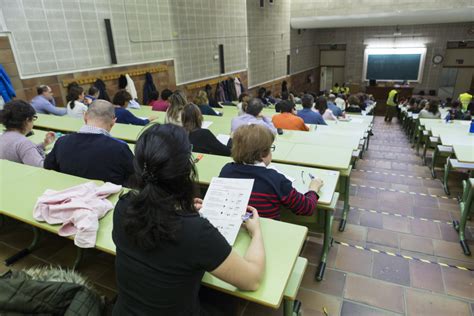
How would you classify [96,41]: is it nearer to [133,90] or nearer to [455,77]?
[133,90]

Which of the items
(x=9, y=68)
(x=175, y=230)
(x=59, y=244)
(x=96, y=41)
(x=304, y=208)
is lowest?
(x=59, y=244)

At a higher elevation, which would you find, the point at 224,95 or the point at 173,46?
the point at 173,46

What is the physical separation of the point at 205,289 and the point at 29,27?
4.56 meters

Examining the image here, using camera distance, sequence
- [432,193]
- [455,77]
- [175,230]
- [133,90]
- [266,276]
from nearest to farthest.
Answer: [175,230] < [266,276] < [432,193] < [133,90] < [455,77]

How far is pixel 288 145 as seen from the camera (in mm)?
2951

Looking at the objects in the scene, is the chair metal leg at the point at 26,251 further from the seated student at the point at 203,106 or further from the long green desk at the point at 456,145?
the long green desk at the point at 456,145

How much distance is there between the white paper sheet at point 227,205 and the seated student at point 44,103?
12.4 ft

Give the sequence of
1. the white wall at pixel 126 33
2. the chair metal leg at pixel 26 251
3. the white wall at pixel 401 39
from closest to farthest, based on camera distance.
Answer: the chair metal leg at pixel 26 251 < the white wall at pixel 126 33 < the white wall at pixel 401 39

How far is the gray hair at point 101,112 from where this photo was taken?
214 cm

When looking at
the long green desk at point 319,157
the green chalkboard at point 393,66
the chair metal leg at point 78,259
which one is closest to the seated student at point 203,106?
the long green desk at point 319,157

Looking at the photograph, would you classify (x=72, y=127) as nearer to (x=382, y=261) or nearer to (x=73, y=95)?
(x=73, y=95)

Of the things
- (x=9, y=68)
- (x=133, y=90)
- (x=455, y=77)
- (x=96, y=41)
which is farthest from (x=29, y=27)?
(x=455, y=77)

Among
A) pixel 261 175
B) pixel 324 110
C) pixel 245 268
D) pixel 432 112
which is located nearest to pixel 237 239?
pixel 245 268

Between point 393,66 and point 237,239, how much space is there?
50.3ft
